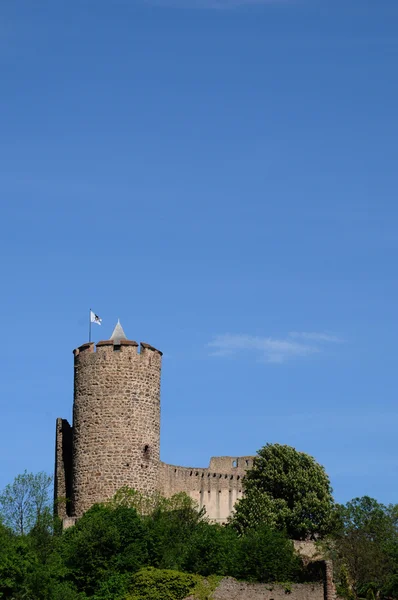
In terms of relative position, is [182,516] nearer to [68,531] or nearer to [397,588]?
[68,531]

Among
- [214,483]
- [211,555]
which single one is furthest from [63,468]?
[214,483]

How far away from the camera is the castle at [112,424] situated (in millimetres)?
63938

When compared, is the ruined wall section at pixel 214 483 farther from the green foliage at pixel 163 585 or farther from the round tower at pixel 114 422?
the green foliage at pixel 163 585

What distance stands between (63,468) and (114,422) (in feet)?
16.5

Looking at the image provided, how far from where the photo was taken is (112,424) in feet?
210

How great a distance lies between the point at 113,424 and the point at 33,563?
29.9ft

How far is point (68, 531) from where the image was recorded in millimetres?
61781

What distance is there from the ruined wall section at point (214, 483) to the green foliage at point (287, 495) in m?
7.62

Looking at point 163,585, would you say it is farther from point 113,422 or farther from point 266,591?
point 113,422

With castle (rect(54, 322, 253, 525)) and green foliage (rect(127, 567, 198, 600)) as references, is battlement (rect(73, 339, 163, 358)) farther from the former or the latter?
green foliage (rect(127, 567, 198, 600))

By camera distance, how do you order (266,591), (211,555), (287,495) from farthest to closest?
→ (287,495) → (211,555) → (266,591)

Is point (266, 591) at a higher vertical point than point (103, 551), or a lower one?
lower

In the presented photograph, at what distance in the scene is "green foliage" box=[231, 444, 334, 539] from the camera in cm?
6856

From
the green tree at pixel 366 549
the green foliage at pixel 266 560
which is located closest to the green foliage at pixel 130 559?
the green foliage at pixel 266 560
